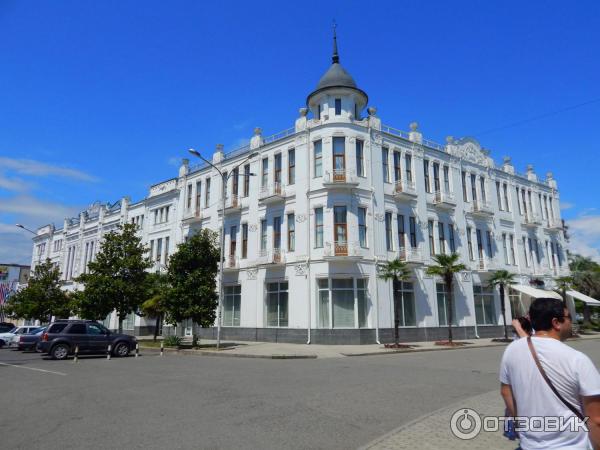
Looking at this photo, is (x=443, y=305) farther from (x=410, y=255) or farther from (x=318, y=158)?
(x=318, y=158)

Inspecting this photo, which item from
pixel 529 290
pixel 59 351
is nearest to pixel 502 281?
pixel 529 290

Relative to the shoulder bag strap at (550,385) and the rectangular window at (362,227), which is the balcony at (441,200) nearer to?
the rectangular window at (362,227)

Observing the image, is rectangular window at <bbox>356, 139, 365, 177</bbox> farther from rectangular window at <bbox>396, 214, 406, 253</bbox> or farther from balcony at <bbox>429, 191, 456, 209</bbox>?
balcony at <bbox>429, 191, 456, 209</bbox>

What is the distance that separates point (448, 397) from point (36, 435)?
835 centimetres

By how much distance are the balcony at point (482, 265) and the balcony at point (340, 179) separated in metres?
13.8

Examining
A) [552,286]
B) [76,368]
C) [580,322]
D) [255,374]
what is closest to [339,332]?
[255,374]

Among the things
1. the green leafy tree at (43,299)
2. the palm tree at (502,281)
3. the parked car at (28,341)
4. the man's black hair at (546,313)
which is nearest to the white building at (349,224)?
the palm tree at (502,281)

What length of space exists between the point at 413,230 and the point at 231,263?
14.2m

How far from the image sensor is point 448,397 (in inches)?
Result: 389

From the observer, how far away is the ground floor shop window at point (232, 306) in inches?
1284

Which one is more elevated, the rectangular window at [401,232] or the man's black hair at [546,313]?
the rectangular window at [401,232]

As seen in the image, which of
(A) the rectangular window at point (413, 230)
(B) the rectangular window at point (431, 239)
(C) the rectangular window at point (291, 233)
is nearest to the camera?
(C) the rectangular window at point (291, 233)

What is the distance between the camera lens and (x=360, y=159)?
2961cm

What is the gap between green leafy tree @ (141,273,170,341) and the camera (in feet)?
87.6
